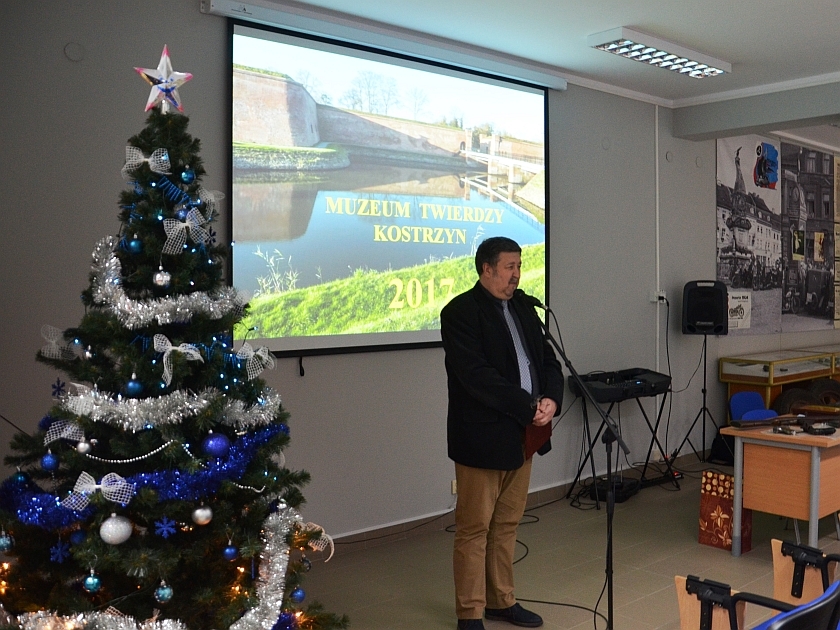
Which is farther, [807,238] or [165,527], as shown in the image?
[807,238]

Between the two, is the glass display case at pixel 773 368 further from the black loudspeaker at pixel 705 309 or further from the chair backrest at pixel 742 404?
the chair backrest at pixel 742 404

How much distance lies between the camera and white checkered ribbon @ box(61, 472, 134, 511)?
7.23ft

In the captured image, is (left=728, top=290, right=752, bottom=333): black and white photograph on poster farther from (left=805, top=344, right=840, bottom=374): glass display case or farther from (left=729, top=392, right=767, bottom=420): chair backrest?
(left=729, top=392, right=767, bottom=420): chair backrest

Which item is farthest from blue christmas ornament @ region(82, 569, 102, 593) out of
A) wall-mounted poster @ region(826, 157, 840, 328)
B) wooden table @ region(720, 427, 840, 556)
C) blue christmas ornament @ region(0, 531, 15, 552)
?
wall-mounted poster @ region(826, 157, 840, 328)

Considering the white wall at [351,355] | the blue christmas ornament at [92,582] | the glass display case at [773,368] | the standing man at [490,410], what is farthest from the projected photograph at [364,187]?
the glass display case at [773,368]

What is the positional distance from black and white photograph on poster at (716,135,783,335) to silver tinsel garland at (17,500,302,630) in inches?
233

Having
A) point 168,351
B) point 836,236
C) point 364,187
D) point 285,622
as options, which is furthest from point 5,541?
point 836,236

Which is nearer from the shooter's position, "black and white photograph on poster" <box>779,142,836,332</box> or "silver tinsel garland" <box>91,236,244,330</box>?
"silver tinsel garland" <box>91,236,244,330</box>

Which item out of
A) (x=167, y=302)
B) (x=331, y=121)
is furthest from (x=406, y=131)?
(x=167, y=302)

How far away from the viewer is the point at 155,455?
230 cm

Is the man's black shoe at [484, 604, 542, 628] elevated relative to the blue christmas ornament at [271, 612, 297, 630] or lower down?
lower down

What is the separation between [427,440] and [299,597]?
8.66ft

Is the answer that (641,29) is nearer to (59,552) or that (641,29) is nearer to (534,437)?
(534,437)

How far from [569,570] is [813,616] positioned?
8.57 feet
